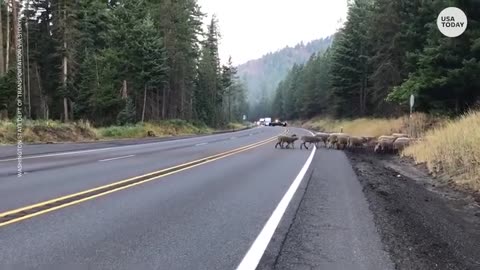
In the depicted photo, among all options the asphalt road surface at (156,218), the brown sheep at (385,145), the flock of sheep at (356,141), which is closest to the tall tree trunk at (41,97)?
the flock of sheep at (356,141)

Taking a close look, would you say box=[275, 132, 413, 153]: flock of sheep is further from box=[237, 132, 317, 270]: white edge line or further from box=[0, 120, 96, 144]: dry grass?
box=[237, 132, 317, 270]: white edge line

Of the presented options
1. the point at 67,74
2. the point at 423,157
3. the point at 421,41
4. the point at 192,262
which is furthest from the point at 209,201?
the point at 67,74

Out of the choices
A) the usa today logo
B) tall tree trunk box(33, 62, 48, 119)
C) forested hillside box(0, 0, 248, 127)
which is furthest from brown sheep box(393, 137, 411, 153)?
tall tree trunk box(33, 62, 48, 119)

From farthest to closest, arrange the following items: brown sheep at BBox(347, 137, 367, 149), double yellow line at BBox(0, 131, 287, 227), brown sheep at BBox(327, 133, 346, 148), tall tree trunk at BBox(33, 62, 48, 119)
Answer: tall tree trunk at BBox(33, 62, 48, 119), brown sheep at BBox(327, 133, 346, 148), brown sheep at BBox(347, 137, 367, 149), double yellow line at BBox(0, 131, 287, 227)

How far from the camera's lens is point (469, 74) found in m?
23.2

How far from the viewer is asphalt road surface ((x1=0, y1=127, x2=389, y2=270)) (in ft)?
19.6

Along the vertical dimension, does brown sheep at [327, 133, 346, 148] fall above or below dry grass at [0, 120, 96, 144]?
below

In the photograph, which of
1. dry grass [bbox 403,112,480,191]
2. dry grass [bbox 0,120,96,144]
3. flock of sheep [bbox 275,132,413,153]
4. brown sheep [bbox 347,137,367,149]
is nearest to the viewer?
dry grass [bbox 403,112,480,191]

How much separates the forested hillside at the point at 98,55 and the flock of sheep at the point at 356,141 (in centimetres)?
2507

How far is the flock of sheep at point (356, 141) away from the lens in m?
25.4

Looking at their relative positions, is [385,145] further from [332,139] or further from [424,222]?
[424,222]

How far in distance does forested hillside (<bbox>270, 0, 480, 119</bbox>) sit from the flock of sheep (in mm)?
3140

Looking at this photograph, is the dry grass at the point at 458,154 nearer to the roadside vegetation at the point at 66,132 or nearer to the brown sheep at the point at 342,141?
A: the brown sheep at the point at 342,141

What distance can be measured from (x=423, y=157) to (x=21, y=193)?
14373 millimetres
